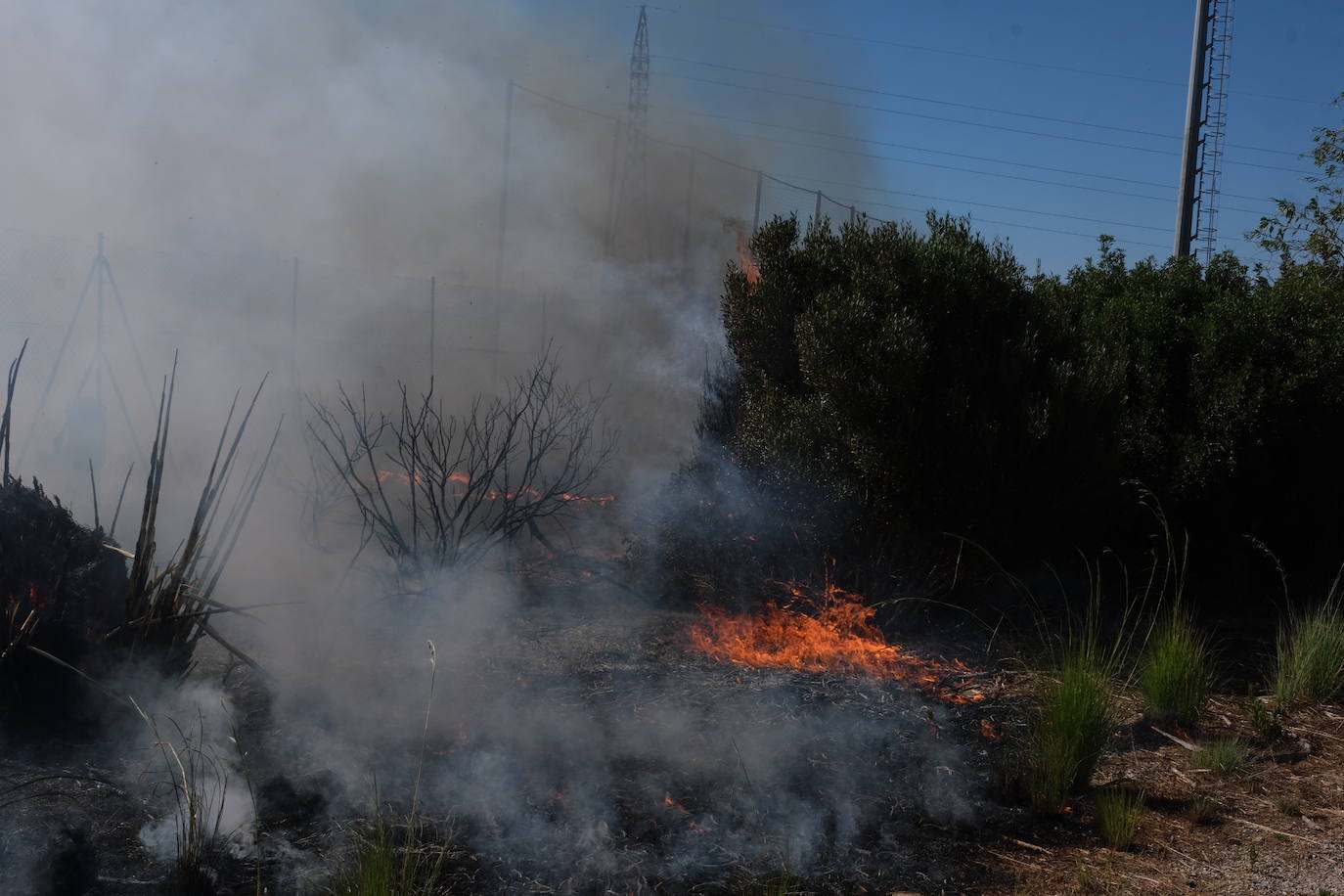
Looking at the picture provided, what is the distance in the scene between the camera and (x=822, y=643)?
492 cm

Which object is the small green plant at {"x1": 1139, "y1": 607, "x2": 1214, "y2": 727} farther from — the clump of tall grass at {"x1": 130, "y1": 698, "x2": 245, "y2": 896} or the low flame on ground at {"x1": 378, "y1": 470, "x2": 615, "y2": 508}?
the clump of tall grass at {"x1": 130, "y1": 698, "x2": 245, "y2": 896}

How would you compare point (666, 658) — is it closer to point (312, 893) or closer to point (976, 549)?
point (976, 549)

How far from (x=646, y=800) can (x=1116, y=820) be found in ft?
4.91

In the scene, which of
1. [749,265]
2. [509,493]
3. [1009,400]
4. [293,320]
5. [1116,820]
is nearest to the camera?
[1116,820]

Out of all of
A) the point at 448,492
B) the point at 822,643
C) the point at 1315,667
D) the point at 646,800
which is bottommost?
the point at 646,800

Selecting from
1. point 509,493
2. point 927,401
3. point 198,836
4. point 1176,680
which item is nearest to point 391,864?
point 198,836

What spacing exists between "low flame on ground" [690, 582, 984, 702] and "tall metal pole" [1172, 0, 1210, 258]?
23.5 ft

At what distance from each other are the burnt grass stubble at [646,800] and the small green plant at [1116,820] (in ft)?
0.51

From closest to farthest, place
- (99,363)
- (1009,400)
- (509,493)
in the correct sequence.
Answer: (1009,400) < (509,493) < (99,363)

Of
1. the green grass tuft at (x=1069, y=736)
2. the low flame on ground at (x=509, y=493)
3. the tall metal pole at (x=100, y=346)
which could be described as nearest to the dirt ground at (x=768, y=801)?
the green grass tuft at (x=1069, y=736)

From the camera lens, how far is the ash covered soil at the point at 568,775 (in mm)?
2654

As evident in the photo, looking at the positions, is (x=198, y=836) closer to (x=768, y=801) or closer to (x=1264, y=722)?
(x=768, y=801)

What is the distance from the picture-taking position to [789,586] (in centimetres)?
529

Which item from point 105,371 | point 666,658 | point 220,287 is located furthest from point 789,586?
point 220,287
